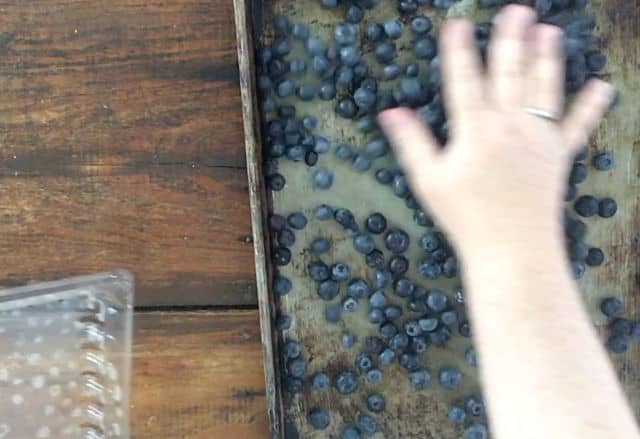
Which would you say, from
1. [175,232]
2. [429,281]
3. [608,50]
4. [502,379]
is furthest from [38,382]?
[608,50]

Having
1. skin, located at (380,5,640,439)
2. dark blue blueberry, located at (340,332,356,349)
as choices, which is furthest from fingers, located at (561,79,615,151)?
dark blue blueberry, located at (340,332,356,349)

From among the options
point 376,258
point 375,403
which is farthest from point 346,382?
point 376,258

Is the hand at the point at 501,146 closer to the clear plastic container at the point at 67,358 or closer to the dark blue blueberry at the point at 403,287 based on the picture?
the dark blue blueberry at the point at 403,287

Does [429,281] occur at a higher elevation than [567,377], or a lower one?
higher

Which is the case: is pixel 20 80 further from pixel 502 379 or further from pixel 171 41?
pixel 502 379

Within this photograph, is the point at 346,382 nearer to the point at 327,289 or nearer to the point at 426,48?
the point at 327,289

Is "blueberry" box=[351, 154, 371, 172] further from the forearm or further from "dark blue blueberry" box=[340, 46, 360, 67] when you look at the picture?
the forearm

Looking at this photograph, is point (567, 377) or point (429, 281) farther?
point (429, 281)

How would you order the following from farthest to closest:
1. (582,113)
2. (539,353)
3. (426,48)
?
(426,48) < (582,113) < (539,353)
